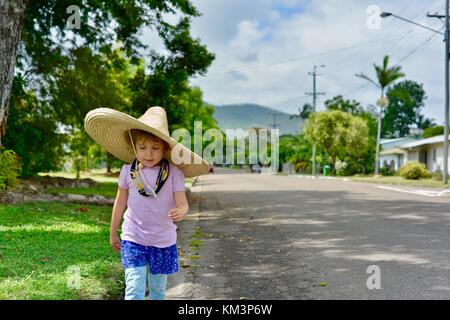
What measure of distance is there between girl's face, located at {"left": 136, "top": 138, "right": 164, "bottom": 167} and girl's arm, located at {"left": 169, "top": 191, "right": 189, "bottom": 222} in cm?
31

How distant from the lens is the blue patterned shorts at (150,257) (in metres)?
3.96

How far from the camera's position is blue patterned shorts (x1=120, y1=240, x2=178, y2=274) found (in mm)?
3963

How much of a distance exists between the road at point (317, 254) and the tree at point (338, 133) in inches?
1527

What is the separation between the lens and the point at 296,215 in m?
12.3

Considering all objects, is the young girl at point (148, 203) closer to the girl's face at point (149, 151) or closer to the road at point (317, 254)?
the girl's face at point (149, 151)

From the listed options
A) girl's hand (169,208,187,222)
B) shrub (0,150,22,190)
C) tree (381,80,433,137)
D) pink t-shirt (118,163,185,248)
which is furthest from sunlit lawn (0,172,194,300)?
tree (381,80,433,137)

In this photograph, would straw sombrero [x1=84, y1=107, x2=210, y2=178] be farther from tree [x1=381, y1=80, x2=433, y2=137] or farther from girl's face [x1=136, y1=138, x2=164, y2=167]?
→ tree [x1=381, y1=80, x2=433, y2=137]

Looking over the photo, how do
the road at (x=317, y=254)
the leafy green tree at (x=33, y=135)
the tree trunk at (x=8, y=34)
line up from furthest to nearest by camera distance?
the leafy green tree at (x=33, y=135), the tree trunk at (x=8, y=34), the road at (x=317, y=254)

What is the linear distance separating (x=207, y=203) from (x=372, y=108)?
83352mm

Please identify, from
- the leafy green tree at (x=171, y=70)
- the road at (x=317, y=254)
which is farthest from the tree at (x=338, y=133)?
the road at (x=317, y=254)

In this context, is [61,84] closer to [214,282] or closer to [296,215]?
[296,215]

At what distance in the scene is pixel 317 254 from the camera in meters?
7.41

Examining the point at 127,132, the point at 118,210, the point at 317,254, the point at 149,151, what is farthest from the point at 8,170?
the point at 149,151
